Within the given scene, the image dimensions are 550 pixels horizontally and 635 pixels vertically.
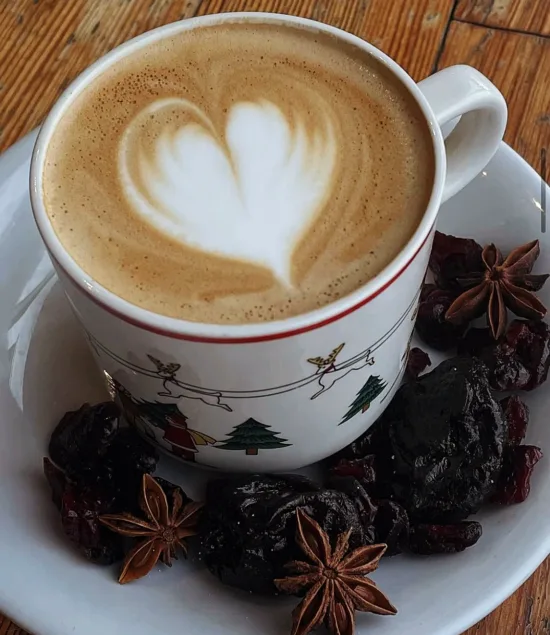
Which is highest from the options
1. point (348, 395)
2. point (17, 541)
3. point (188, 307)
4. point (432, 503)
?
point (188, 307)

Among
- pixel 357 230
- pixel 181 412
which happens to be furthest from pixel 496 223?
pixel 181 412

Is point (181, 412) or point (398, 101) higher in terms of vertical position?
point (398, 101)

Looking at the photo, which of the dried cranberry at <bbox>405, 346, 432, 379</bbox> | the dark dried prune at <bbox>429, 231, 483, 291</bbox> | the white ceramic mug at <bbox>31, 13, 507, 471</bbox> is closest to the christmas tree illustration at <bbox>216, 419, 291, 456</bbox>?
the white ceramic mug at <bbox>31, 13, 507, 471</bbox>

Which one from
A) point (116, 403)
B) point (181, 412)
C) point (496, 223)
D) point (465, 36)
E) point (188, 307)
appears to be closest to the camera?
point (188, 307)

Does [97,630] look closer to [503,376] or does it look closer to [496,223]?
[503,376]

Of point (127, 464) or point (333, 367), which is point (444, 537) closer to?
point (333, 367)

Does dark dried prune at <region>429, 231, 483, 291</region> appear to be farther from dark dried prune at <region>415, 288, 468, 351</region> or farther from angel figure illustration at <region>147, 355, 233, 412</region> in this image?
angel figure illustration at <region>147, 355, 233, 412</region>

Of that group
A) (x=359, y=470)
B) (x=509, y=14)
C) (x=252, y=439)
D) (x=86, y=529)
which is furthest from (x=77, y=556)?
(x=509, y=14)

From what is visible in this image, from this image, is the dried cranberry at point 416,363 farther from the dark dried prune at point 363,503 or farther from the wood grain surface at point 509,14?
the wood grain surface at point 509,14
